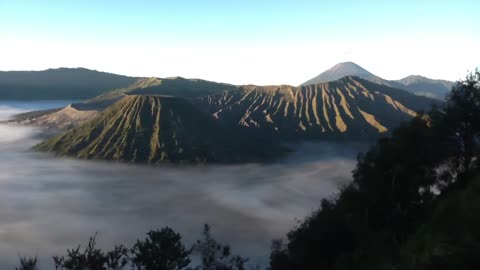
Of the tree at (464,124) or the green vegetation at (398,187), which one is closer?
the green vegetation at (398,187)

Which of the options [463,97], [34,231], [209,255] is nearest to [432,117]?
[463,97]

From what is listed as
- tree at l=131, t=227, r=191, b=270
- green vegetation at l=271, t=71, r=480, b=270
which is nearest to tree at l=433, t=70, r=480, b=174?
green vegetation at l=271, t=71, r=480, b=270

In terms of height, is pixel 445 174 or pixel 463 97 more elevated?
pixel 463 97

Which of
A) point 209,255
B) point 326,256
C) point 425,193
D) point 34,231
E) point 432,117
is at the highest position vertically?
point 432,117

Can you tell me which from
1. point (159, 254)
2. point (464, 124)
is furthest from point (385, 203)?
point (159, 254)

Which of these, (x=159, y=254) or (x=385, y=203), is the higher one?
(x=385, y=203)

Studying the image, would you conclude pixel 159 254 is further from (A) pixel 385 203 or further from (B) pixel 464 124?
(B) pixel 464 124

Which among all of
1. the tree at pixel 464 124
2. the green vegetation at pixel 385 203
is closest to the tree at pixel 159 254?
the green vegetation at pixel 385 203

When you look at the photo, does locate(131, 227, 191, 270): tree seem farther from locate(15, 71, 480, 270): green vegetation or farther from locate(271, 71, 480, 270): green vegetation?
locate(271, 71, 480, 270): green vegetation

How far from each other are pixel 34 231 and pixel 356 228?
320ft

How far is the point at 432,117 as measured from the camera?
48031mm

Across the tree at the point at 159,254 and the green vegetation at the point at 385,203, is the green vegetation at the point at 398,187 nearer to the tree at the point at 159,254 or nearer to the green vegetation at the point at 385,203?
the green vegetation at the point at 385,203

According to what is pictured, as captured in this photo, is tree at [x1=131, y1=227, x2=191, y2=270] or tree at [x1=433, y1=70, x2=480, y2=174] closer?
tree at [x1=131, y1=227, x2=191, y2=270]

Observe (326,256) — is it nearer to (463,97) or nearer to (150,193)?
(463,97)
